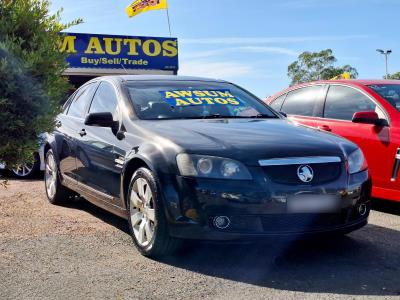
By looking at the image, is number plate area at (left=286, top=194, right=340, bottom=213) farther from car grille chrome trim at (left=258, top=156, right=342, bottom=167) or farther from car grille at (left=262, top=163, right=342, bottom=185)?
car grille chrome trim at (left=258, top=156, right=342, bottom=167)

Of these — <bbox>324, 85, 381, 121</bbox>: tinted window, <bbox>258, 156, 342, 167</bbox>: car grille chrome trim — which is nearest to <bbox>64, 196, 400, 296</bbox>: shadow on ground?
<bbox>258, 156, 342, 167</bbox>: car grille chrome trim

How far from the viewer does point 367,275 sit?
13.8 feet

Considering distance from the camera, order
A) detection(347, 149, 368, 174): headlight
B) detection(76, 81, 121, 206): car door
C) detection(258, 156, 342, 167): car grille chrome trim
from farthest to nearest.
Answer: detection(76, 81, 121, 206): car door
detection(347, 149, 368, 174): headlight
detection(258, 156, 342, 167): car grille chrome trim

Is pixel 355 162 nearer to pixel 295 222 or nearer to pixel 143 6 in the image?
pixel 295 222

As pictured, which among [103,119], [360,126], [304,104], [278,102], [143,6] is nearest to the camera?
[103,119]

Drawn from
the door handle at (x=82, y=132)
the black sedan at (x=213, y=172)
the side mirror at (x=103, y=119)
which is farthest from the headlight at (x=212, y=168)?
the door handle at (x=82, y=132)

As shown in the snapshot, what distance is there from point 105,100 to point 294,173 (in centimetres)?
253

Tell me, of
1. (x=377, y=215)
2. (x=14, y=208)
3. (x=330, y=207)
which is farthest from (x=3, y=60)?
(x=377, y=215)

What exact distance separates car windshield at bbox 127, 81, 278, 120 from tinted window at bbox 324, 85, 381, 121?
135 centimetres

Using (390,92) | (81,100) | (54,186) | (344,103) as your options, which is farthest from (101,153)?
(390,92)

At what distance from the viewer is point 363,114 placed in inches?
249

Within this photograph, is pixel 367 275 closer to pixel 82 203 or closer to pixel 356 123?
pixel 356 123

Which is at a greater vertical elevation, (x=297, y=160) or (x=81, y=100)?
(x=81, y=100)

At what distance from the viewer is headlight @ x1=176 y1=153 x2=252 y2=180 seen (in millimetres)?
4258
